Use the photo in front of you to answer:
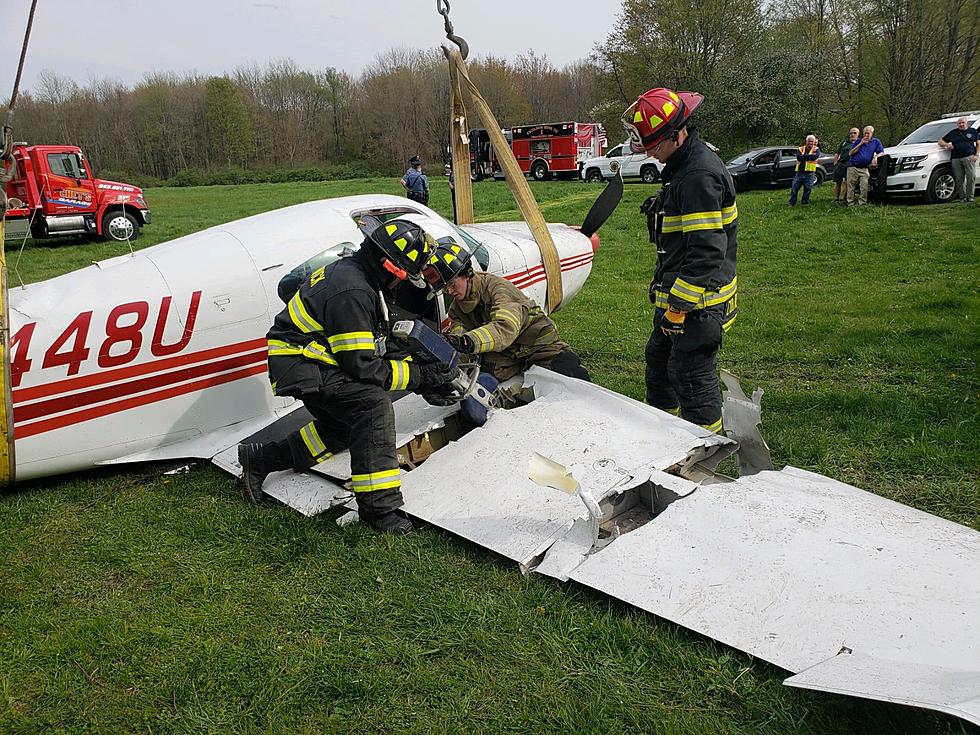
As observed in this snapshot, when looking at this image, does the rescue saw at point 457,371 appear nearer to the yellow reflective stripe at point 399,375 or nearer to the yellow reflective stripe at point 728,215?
the yellow reflective stripe at point 399,375

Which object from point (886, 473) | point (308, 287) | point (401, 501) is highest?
point (308, 287)

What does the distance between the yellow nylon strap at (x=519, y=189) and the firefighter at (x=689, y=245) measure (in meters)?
2.39

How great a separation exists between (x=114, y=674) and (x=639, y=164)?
30061mm

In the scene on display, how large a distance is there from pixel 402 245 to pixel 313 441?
142 centimetres

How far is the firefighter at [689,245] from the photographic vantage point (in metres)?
4.50

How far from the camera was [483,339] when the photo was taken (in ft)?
16.6

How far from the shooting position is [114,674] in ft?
10.7

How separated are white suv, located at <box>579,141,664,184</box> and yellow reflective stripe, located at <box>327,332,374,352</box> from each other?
26.1 metres

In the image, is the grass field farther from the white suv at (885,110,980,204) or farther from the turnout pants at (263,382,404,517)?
the white suv at (885,110,980,204)

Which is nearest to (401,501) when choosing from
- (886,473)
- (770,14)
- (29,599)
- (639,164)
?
(29,599)

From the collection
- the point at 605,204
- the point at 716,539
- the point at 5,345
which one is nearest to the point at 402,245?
the point at 716,539

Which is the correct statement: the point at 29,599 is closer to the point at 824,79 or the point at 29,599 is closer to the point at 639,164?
the point at 639,164

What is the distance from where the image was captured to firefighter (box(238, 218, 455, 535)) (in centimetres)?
415

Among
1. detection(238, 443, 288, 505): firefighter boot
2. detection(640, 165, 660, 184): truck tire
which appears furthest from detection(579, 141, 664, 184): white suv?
detection(238, 443, 288, 505): firefighter boot
